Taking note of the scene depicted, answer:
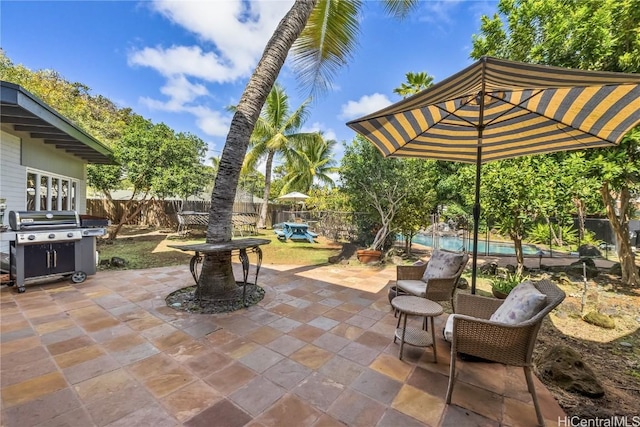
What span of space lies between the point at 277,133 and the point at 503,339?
14468 mm

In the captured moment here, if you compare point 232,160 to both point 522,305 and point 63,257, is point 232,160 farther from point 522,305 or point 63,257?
point 522,305

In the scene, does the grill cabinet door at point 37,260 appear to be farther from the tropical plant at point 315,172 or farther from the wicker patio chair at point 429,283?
the tropical plant at point 315,172

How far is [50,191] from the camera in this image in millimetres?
6965

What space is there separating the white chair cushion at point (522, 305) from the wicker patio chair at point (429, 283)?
0.88 m

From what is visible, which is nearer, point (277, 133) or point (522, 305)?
point (522, 305)

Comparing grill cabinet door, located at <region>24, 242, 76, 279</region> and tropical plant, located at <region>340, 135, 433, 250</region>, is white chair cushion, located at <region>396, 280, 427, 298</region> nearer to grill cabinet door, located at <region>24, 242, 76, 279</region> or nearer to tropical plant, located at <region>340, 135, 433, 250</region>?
tropical plant, located at <region>340, 135, 433, 250</region>

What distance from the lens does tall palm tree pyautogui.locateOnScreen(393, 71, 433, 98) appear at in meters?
13.5

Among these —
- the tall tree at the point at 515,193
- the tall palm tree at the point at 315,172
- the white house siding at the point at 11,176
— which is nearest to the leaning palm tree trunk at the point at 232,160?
the white house siding at the point at 11,176

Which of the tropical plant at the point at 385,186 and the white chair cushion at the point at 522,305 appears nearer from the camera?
the white chair cushion at the point at 522,305

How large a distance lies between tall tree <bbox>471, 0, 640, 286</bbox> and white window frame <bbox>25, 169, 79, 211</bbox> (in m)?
11.8

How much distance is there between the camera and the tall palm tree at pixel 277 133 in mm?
14789

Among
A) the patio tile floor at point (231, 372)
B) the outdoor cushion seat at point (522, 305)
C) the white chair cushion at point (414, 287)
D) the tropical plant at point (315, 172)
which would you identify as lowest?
the patio tile floor at point (231, 372)

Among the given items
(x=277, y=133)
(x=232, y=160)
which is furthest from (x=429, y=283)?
(x=277, y=133)

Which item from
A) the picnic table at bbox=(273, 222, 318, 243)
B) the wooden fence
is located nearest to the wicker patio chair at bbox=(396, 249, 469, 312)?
the picnic table at bbox=(273, 222, 318, 243)
